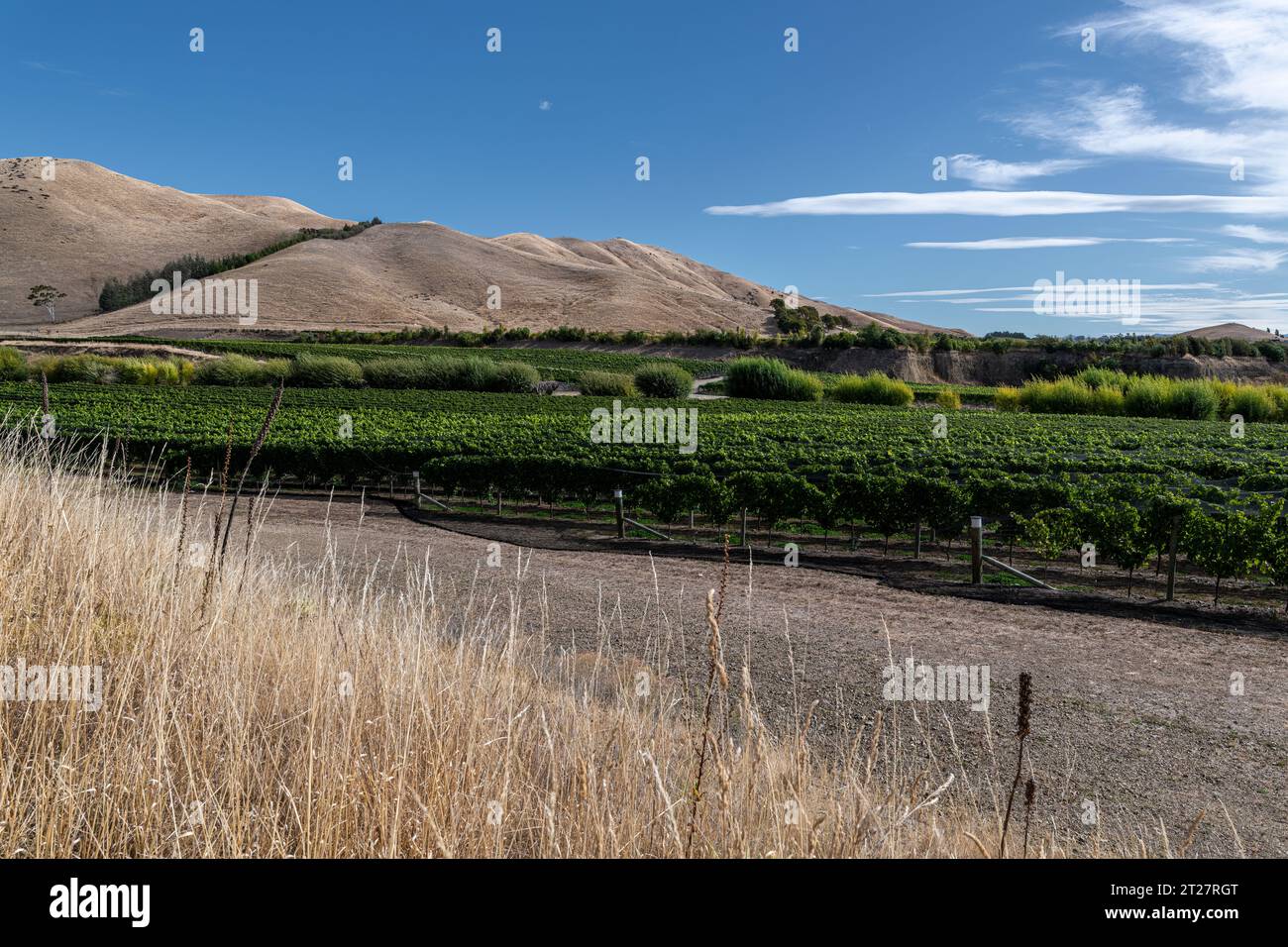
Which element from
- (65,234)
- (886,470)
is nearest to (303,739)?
(886,470)

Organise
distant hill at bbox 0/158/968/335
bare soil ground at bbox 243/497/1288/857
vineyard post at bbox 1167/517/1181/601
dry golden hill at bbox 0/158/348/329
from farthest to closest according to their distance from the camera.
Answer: dry golden hill at bbox 0/158/348/329 < distant hill at bbox 0/158/968/335 < vineyard post at bbox 1167/517/1181/601 < bare soil ground at bbox 243/497/1288/857

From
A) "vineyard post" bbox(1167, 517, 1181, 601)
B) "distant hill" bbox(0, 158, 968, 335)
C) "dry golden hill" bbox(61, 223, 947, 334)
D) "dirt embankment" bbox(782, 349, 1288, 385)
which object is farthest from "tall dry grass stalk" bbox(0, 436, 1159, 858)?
"dry golden hill" bbox(61, 223, 947, 334)

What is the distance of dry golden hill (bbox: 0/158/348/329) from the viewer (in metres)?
119

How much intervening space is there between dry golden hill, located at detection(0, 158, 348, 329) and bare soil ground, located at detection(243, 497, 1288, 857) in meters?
124

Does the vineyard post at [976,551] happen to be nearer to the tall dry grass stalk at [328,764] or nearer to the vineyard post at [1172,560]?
the vineyard post at [1172,560]

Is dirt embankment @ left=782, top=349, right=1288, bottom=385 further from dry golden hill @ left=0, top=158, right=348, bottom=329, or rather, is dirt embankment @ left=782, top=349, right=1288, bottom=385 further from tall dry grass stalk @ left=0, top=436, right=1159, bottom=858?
dry golden hill @ left=0, top=158, right=348, bottom=329

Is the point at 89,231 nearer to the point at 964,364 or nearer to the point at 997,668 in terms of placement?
the point at 964,364

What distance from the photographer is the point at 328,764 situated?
9.60ft

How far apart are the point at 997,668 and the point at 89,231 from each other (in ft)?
527

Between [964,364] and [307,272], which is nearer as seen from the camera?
[964,364]

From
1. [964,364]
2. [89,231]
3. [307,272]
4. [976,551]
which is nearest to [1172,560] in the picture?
[976,551]

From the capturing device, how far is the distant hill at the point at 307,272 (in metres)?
110
